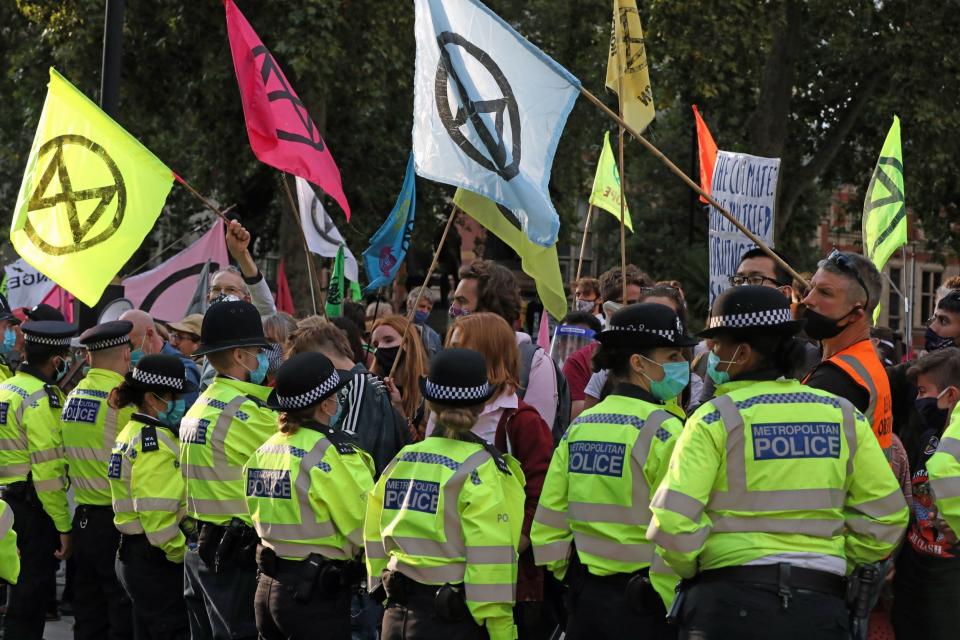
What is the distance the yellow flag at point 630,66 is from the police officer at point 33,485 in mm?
3880

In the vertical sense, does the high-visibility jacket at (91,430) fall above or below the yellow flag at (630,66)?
below

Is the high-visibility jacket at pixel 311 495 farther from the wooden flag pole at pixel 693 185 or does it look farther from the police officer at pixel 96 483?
the police officer at pixel 96 483

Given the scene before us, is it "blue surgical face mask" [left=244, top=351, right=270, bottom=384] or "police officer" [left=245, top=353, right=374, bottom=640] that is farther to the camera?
"blue surgical face mask" [left=244, top=351, right=270, bottom=384]

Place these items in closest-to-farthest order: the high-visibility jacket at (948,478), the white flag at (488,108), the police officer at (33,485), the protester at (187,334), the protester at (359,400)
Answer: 1. the high-visibility jacket at (948,478)
2. the protester at (359,400)
3. the white flag at (488,108)
4. the police officer at (33,485)
5. the protester at (187,334)

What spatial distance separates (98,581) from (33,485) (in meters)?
0.90

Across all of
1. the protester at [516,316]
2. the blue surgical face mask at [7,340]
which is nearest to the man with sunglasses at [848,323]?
the protester at [516,316]

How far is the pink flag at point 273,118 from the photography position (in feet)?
29.2

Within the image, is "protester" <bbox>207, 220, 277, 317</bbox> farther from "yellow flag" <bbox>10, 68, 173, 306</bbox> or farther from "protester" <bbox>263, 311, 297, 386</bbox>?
"yellow flag" <bbox>10, 68, 173, 306</bbox>

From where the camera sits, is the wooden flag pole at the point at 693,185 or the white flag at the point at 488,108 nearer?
the wooden flag pole at the point at 693,185

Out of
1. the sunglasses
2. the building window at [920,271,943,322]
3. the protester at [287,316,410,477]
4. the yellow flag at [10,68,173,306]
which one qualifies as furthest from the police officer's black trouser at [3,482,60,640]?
the building window at [920,271,943,322]

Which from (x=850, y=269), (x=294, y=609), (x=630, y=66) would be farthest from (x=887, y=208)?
(x=294, y=609)

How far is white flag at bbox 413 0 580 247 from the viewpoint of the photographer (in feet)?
21.6

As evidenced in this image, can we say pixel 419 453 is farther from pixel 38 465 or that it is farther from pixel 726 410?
pixel 38 465

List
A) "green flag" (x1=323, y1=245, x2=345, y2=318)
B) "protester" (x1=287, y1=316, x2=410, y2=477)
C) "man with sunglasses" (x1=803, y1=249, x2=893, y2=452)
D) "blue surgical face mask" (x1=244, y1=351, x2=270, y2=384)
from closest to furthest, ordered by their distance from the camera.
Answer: "man with sunglasses" (x1=803, y1=249, x2=893, y2=452)
"blue surgical face mask" (x1=244, y1=351, x2=270, y2=384)
"protester" (x1=287, y1=316, x2=410, y2=477)
"green flag" (x1=323, y1=245, x2=345, y2=318)
